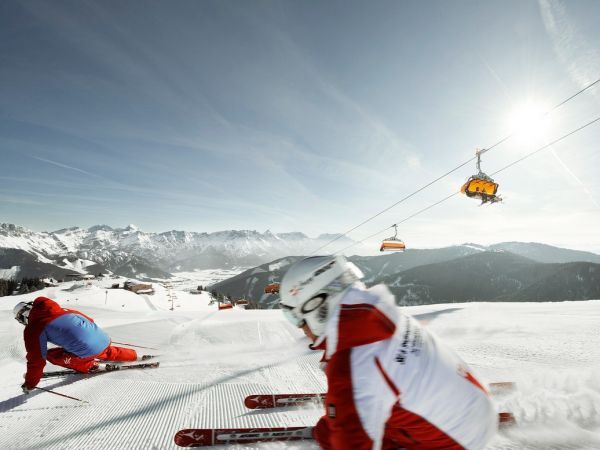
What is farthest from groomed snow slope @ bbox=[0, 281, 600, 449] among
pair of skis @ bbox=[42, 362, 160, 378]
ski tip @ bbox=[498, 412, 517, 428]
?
pair of skis @ bbox=[42, 362, 160, 378]

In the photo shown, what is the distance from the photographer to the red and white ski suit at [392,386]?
5.55 ft

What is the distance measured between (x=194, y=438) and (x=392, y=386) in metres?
2.83

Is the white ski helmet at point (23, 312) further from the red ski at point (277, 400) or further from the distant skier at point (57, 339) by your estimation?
the red ski at point (277, 400)

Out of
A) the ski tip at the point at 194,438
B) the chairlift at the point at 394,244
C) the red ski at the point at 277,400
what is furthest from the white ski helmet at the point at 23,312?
the chairlift at the point at 394,244

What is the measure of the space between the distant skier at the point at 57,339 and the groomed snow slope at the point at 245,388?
1.08 ft

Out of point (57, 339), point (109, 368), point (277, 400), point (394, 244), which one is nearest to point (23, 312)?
point (57, 339)

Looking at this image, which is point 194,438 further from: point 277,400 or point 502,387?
point 502,387

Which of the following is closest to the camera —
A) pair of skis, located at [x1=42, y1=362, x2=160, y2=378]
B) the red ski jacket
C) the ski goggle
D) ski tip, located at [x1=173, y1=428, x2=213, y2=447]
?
the ski goggle

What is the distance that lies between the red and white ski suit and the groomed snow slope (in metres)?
0.77

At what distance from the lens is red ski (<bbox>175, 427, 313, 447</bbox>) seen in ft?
11.4

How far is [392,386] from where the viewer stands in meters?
1.75

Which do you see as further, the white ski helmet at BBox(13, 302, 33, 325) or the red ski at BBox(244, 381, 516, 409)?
the white ski helmet at BBox(13, 302, 33, 325)

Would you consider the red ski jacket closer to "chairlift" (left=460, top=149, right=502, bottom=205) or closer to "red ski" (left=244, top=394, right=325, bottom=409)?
"red ski" (left=244, top=394, right=325, bottom=409)

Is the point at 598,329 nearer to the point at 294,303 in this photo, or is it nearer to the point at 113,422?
the point at 294,303
